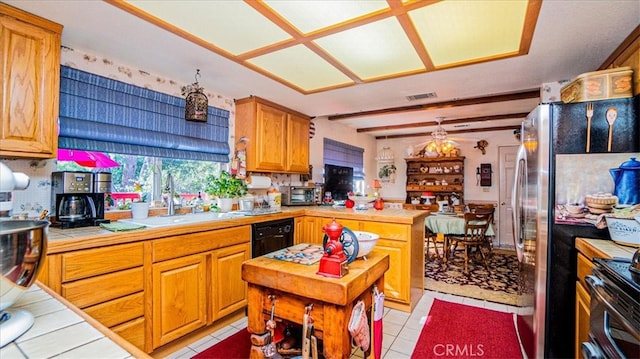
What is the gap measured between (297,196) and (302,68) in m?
1.91

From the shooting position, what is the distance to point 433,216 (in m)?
4.75

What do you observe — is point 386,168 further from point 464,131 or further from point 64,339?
point 64,339

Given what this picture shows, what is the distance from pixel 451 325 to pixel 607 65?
253 cm

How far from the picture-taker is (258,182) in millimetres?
3760

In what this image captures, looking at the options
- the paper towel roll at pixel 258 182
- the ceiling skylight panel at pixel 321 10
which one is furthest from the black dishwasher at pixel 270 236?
the ceiling skylight panel at pixel 321 10

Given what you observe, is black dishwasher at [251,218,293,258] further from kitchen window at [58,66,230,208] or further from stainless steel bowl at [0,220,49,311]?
stainless steel bowl at [0,220,49,311]

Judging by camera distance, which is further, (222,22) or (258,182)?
(258,182)

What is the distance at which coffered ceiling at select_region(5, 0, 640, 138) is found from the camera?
5.86ft

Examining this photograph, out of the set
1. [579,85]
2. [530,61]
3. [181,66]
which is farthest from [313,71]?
[579,85]

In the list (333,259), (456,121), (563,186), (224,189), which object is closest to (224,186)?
(224,189)

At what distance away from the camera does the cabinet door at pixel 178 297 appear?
2.16m

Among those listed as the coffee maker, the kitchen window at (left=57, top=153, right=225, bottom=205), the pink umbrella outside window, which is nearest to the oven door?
the coffee maker

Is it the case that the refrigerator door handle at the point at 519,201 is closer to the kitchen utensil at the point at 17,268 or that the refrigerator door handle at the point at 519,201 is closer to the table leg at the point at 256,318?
the table leg at the point at 256,318

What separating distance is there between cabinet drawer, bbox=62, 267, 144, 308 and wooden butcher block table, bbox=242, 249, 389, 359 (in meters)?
0.94
